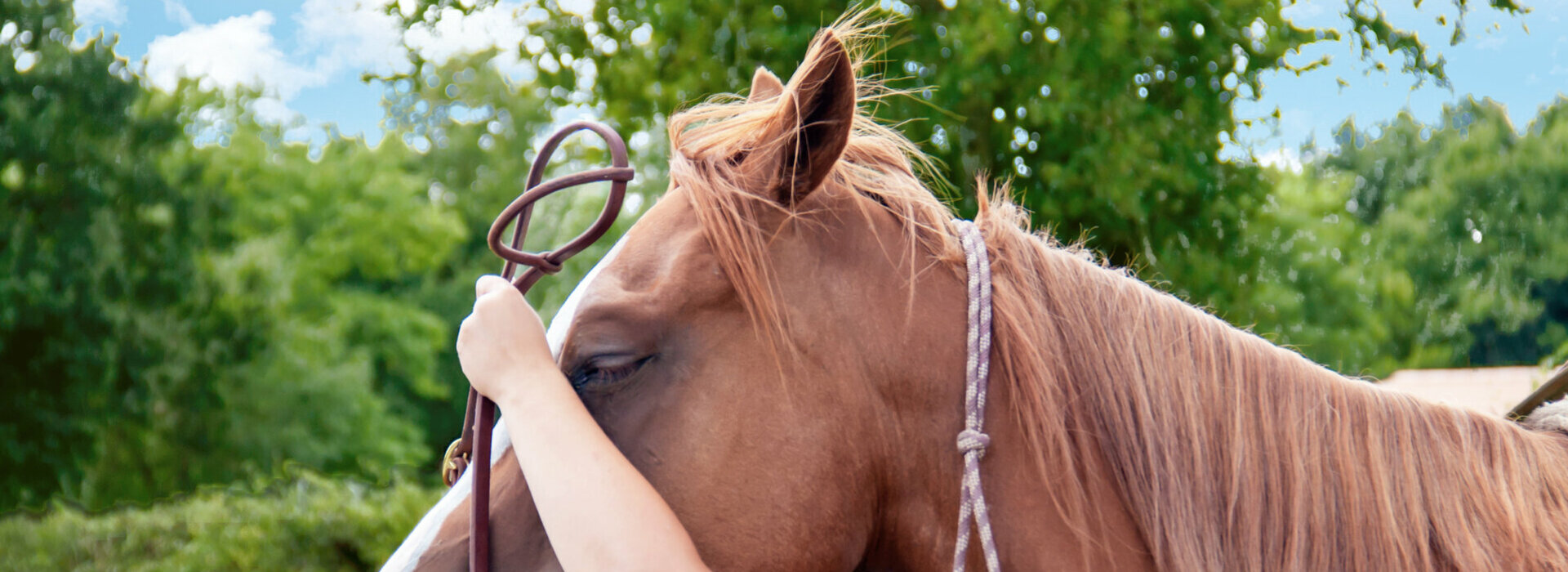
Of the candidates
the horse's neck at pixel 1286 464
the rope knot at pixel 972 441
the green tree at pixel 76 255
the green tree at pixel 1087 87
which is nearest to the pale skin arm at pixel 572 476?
the rope knot at pixel 972 441

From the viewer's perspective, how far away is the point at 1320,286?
22.2m

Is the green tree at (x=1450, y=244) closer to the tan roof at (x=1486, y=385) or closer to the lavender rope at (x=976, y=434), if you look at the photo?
the tan roof at (x=1486, y=385)

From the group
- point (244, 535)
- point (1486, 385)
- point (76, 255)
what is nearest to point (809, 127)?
point (244, 535)

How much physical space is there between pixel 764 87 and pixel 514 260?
57cm

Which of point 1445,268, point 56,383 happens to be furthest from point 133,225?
point 1445,268

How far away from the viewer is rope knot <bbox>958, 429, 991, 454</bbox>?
48.6 inches

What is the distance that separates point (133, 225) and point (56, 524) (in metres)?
9.13

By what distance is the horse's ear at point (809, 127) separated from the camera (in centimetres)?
122

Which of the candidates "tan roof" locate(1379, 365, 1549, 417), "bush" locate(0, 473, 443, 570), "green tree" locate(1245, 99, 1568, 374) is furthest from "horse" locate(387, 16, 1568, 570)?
"green tree" locate(1245, 99, 1568, 374)

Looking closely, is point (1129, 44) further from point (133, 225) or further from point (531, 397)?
point (133, 225)

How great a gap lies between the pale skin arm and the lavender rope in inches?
13.7

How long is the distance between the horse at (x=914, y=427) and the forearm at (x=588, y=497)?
0.06 m

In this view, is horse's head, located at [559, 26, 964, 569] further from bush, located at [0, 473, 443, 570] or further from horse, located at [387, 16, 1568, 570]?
bush, located at [0, 473, 443, 570]

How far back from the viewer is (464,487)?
1.34 m
